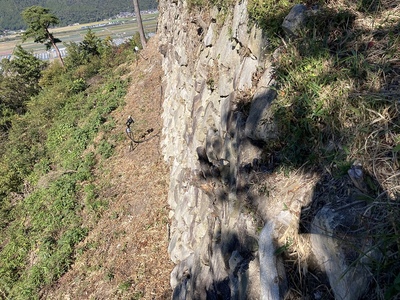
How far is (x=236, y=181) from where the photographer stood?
3.23 metres

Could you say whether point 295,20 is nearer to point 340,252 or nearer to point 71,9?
point 340,252

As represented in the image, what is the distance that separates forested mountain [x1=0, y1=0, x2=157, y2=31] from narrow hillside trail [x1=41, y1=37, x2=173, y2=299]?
153 meters

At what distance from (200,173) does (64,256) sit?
17.3 feet

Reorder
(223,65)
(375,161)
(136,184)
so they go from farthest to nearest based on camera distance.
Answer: (136,184)
(223,65)
(375,161)

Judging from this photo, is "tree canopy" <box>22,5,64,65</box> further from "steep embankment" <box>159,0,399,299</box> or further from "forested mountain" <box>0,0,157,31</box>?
"forested mountain" <box>0,0,157,31</box>

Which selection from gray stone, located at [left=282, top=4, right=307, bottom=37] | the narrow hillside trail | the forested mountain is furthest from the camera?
the forested mountain

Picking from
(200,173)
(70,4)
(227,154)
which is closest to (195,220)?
(200,173)

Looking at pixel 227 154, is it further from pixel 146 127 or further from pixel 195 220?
pixel 146 127

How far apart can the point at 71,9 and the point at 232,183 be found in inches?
7996

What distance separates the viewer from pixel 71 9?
16862 centimetres

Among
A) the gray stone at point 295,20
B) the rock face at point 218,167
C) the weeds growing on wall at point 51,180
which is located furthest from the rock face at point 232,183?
the weeds growing on wall at point 51,180

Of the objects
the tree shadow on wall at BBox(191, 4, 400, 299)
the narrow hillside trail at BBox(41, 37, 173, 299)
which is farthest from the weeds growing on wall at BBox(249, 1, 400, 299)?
the narrow hillside trail at BBox(41, 37, 173, 299)

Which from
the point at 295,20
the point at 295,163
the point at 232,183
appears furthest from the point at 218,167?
the point at 295,20

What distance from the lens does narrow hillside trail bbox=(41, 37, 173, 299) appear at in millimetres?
6176
